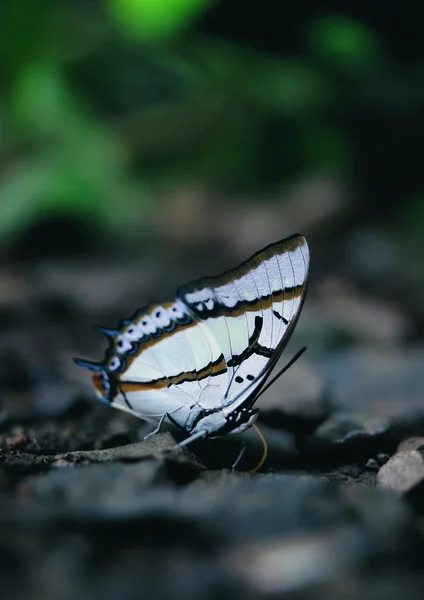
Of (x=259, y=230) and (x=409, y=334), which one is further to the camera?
(x=259, y=230)

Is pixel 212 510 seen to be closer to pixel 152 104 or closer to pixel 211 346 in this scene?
pixel 211 346

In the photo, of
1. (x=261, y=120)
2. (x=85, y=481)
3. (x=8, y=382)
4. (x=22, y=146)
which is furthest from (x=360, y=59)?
(x=85, y=481)

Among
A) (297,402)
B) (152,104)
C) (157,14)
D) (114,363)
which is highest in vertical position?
(157,14)

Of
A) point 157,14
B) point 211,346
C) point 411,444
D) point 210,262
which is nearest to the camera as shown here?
point 411,444

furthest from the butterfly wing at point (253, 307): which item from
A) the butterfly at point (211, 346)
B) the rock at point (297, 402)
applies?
the rock at point (297, 402)

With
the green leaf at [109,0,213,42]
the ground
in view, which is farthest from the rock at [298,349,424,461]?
the green leaf at [109,0,213,42]

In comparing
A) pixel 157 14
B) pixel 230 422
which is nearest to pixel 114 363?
pixel 230 422

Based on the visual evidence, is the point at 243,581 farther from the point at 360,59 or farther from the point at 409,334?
the point at 360,59
